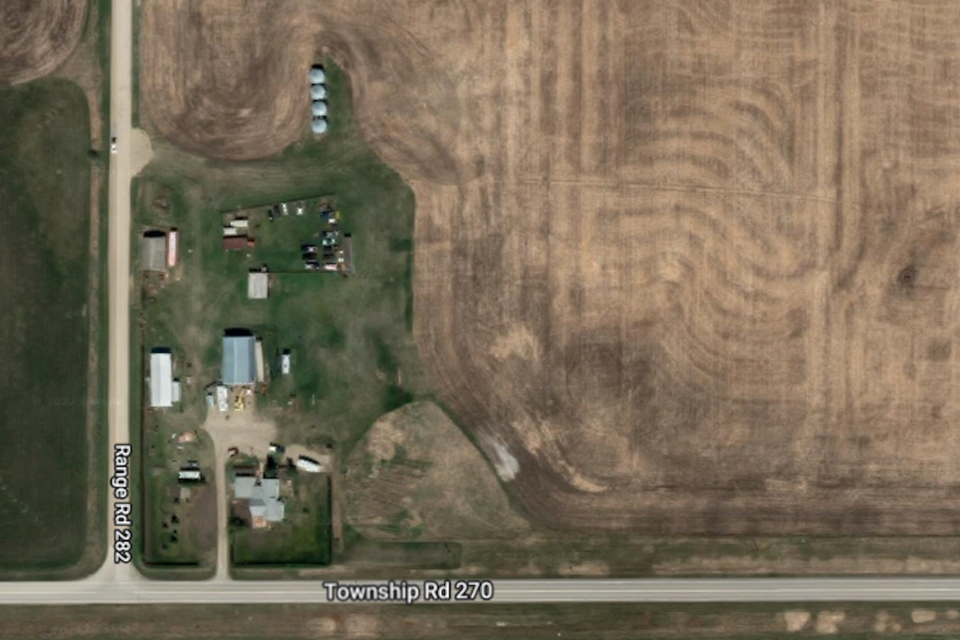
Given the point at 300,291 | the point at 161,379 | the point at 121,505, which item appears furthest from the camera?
the point at 300,291

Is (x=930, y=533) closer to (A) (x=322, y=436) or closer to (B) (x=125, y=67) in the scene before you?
(A) (x=322, y=436)

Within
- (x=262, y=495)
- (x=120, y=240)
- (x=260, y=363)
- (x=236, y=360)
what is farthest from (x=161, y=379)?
(x=262, y=495)

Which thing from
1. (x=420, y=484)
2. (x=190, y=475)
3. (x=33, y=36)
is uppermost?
(x=33, y=36)

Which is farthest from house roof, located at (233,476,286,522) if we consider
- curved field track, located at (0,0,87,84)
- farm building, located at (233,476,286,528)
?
curved field track, located at (0,0,87,84)

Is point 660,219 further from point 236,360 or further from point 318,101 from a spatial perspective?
point 236,360

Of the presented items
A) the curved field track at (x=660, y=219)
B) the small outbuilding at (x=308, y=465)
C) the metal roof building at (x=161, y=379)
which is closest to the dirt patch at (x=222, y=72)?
the curved field track at (x=660, y=219)

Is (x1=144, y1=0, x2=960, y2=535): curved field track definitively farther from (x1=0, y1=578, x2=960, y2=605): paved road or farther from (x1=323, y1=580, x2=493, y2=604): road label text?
(x1=323, y1=580, x2=493, y2=604): road label text

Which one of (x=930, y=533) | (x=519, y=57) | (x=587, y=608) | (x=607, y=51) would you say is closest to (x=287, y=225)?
(x=519, y=57)
